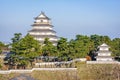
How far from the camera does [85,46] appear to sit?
58281mm

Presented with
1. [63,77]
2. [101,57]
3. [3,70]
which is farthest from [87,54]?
[3,70]

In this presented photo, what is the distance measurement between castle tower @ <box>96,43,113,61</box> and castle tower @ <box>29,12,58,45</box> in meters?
8.28

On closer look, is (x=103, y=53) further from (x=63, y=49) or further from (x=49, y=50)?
(x=49, y=50)

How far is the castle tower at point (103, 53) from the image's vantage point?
6072 cm

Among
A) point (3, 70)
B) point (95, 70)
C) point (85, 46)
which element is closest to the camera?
point (3, 70)

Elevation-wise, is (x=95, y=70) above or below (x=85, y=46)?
below

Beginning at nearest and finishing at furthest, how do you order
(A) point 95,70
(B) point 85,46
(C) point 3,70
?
(C) point 3,70 → (A) point 95,70 → (B) point 85,46

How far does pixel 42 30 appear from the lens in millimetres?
65438

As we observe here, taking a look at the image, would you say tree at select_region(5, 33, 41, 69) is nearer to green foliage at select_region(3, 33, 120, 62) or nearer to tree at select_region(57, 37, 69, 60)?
green foliage at select_region(3, 33, 120, 62)

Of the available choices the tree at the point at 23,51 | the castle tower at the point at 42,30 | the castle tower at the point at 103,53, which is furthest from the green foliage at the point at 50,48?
the castle tower at the point at 42,30

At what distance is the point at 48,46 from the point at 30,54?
146 inches

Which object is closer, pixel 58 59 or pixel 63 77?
pixel 63 77

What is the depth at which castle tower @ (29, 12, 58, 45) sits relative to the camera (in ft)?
211

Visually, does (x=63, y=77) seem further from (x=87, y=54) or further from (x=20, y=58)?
(x=87, y=54)
